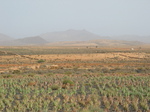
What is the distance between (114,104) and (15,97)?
6.08 m

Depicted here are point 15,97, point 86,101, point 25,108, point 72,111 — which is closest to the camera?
point 72,111

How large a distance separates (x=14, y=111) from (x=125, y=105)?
17.8 feet

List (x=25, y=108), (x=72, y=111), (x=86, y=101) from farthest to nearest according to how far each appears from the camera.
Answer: (x=86, y=101), (x=25, y=108), (x=72, y=111)

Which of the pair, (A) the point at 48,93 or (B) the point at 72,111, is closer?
(B) the point at 72,111

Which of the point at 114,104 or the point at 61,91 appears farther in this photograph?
the point at 61,91

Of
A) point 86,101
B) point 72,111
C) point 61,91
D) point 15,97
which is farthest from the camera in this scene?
point 61,91

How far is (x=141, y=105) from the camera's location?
37.5 ft

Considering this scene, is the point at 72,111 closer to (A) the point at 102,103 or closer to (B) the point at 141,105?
(A) the point at 102,103

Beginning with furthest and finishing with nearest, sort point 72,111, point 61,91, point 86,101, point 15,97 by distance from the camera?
point 61,91, point 15,97, point 86,101, point 72,111

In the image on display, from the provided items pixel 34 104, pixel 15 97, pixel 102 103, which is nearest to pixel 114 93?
pixel 102 103

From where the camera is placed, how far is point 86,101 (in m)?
12.1

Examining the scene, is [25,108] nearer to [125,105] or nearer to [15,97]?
[15,97]

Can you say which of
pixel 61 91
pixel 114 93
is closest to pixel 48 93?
pixel 61 91

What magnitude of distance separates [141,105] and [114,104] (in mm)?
1378
